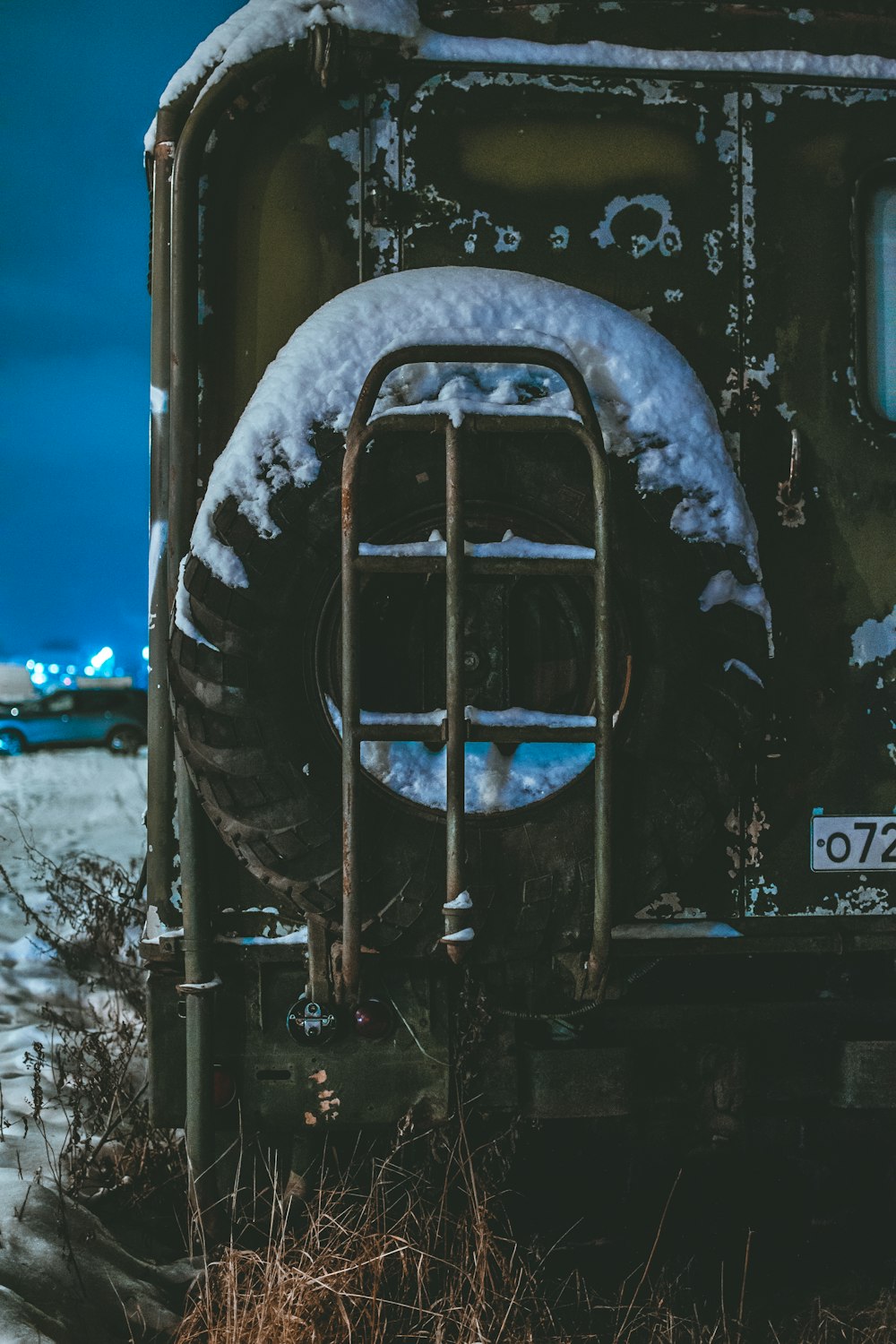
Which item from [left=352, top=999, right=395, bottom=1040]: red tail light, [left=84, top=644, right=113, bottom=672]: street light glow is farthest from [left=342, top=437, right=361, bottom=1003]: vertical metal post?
[left=84, top=644, right=113, bottom=672]: street light glow

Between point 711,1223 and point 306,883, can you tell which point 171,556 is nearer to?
point 306,883

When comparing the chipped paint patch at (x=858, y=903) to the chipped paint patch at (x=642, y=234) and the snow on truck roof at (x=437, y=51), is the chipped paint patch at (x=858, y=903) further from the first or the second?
the snow on truck roof at (x=437, y=51)

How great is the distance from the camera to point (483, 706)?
7.96 ft

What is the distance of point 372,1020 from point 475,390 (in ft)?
4.86

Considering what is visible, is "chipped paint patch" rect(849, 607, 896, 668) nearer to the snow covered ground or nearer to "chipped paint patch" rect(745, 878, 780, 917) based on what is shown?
"chipped paint patch" rect(745, 878, 780, 917)

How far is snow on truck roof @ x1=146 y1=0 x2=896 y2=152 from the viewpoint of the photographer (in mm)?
2480

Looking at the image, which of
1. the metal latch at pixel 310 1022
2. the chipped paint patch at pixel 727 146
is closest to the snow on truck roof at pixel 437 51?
the chipped paint patch at pixel 727 146

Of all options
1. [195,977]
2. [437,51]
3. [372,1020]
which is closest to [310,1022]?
[372,1020]

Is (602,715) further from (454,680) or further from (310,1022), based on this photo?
(310,1022)

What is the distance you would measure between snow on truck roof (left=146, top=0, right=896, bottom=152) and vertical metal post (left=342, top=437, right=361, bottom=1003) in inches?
40.8

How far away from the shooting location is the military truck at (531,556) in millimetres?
2320

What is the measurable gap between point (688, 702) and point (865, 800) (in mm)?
648

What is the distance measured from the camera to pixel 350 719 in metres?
2.17

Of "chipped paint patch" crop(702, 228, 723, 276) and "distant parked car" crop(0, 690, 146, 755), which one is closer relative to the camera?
"chipped paint patch" crop(702, 228, 723, 276)
